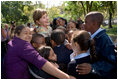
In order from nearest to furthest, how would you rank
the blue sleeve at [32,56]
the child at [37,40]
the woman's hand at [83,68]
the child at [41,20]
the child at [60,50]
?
the blue sleeve at [32,56]
the woman's hand at [83,68]
the child at [60,50]
the child at [37,40]
the child at [41,20]

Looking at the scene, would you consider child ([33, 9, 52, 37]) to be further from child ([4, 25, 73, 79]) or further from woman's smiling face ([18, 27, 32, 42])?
child ([4, 25, 73, 79])

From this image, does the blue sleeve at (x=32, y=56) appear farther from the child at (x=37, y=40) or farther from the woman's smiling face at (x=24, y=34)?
the child at (x=37, y=40)

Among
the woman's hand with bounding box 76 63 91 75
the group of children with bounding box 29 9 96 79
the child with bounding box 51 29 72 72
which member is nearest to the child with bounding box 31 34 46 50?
the group of children with bounding box 29 9 96 79

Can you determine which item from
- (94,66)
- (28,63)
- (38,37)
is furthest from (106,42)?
(38,37)

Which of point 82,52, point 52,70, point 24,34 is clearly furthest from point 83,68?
point 24,34

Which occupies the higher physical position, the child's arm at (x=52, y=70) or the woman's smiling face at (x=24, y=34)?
the woman's smiling face at (x=24, y=34)

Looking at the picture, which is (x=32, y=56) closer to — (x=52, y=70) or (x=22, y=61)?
(x=22, y=61)

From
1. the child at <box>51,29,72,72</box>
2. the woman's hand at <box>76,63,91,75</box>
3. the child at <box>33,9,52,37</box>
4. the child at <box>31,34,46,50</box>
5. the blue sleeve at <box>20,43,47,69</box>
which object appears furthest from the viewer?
the child at <box>33,9,52,37</box>

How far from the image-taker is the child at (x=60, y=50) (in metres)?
2.21

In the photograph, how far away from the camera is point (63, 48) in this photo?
7.77 ft

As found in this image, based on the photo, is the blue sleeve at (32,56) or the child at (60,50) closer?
the blue sleeve at (32,56)

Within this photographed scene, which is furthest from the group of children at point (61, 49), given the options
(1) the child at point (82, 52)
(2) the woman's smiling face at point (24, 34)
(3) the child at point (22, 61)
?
(2) the woman's smiling face at point (24, 34)

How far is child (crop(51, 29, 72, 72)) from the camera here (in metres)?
2.21

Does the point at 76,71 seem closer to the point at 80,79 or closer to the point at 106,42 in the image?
the point at 80,79
